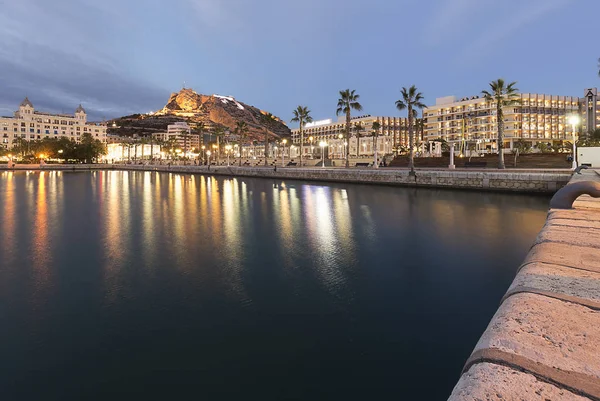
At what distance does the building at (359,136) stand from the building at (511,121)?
14.1 metres

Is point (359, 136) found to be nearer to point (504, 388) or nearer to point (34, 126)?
point (504, 388)

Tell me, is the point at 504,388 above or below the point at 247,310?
above

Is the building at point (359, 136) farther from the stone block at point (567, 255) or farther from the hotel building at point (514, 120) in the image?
the stone block at point (567, 255)

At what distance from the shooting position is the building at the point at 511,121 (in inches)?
4680

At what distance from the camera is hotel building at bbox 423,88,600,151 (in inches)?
4690

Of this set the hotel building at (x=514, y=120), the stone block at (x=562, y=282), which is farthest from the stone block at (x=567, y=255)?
the hotel building at (x=514, y=120)

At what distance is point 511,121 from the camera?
11856cm

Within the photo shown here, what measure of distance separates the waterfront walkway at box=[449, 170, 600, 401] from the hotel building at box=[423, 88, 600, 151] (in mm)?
120204

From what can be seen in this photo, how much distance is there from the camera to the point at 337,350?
6836 mm

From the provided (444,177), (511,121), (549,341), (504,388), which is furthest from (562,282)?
(511,121)

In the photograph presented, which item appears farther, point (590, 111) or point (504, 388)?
point (590, 111)

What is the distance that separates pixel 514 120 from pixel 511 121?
3.03 ft

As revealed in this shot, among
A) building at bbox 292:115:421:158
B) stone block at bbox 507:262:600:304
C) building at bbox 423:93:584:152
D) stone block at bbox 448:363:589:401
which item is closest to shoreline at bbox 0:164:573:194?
stone block at bbox 507:262:600:304

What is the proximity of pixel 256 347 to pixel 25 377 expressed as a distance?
395 centimetres
